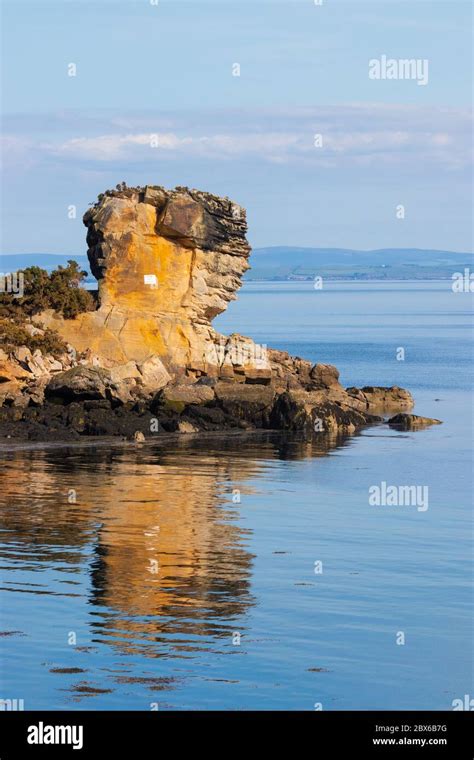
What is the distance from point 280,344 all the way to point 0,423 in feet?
178

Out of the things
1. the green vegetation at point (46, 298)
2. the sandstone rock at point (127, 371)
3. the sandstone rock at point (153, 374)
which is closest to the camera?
the sandstone rock at point (127, 371)

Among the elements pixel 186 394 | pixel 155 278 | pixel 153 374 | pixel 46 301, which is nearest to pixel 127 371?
pixel 153 374

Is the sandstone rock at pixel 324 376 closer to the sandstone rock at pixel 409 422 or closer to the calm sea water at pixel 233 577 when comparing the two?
the sandstone rock at pixel 409 422

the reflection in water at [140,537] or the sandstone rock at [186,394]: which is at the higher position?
the sandstone rock at [186,394]

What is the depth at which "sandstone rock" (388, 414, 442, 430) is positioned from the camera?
175 ft

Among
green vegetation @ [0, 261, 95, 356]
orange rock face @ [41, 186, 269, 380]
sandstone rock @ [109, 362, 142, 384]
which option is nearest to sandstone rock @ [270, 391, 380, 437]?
sandstone rock @ [109, 362, 142, 384]

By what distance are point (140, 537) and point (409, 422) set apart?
84.3ft

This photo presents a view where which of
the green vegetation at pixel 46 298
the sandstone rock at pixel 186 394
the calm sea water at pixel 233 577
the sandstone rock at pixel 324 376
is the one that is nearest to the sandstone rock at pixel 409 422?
the sandstone rock at pixel 324 376

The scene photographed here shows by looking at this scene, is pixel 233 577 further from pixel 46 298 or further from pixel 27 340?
pixel 46 298

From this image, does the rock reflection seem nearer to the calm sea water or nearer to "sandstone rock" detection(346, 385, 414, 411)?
the calm sea water

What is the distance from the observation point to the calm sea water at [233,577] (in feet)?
65.2

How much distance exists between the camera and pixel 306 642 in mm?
21797

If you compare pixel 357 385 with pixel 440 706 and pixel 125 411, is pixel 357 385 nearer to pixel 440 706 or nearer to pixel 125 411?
pixel 125 411

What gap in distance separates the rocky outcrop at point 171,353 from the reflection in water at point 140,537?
162 inches
